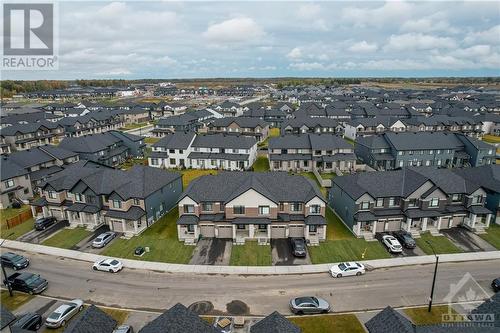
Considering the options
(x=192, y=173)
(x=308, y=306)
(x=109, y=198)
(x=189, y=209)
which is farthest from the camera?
(x=192, y=173)

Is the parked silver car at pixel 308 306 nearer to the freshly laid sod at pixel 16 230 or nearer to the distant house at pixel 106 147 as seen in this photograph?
the freshly laid sod at pixel 16 230

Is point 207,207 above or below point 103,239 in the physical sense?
above

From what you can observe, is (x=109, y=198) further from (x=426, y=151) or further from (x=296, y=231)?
(x=426, y=151)

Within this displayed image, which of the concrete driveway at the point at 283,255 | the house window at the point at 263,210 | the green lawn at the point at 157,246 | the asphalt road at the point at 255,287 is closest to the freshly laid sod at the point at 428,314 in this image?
the asphalt road at the point at 255,287

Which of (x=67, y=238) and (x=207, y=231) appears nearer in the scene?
(x=207, y=231)

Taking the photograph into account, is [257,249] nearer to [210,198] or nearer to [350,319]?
[210,198]

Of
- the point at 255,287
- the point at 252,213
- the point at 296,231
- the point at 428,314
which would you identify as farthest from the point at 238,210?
the point at 428,314
